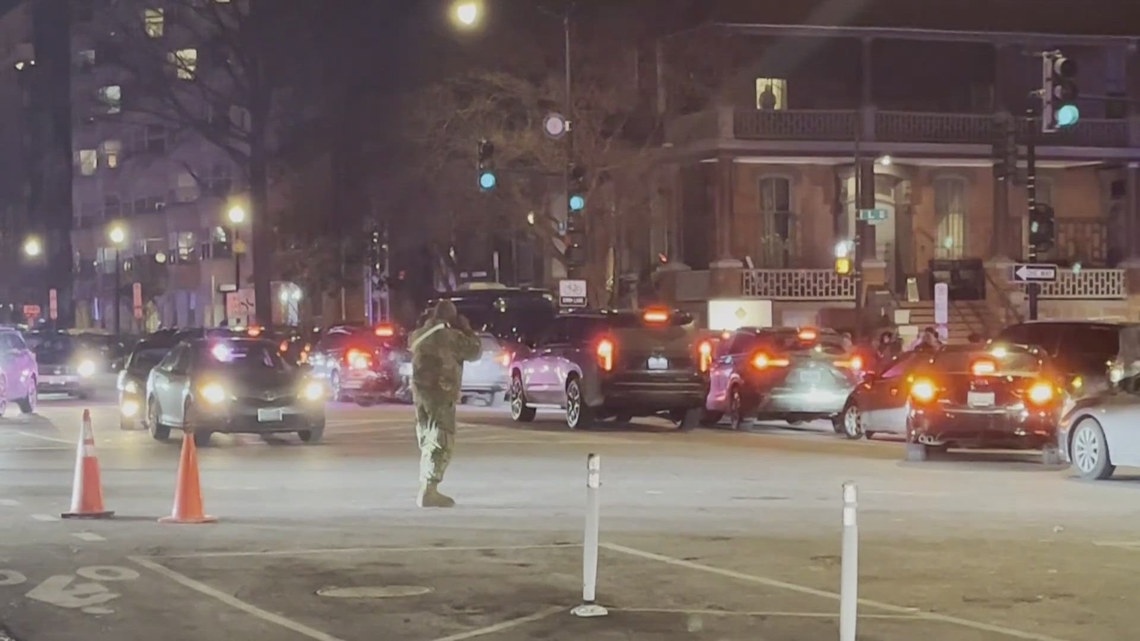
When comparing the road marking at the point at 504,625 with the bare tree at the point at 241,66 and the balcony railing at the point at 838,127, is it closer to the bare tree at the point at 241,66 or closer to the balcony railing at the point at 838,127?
the balcony railing at the point at 838,127

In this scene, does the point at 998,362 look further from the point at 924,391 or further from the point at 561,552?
the point at 561,552

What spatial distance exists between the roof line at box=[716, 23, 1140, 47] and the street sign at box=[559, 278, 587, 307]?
14.6m

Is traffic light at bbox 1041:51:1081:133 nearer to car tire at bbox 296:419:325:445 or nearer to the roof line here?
car tire at bbox 296:419:325:445

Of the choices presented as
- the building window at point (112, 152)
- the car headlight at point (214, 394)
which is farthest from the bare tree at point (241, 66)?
the building window at point (112, 152)

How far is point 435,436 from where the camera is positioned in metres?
16.0

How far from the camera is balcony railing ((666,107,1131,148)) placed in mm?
49469

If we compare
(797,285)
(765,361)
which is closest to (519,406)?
(765,361)

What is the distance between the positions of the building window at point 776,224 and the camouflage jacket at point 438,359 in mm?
35694

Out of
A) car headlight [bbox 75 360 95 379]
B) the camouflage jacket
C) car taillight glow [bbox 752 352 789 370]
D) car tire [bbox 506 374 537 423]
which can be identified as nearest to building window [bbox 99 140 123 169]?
car headlight [bbox 75 360 95 379]

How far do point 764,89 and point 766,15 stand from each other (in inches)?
109

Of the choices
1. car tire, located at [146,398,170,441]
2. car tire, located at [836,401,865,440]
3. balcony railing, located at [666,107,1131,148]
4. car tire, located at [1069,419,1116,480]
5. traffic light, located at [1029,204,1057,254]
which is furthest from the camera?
balcony railing, located at [666,107,1131,148]

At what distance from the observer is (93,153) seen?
98.8 meters

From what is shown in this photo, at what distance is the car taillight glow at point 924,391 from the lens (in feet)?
70.5

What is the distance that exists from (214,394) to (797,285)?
2883 cm
